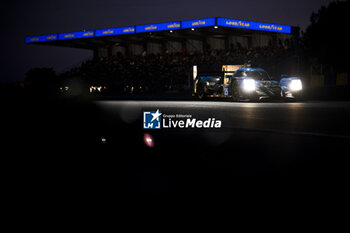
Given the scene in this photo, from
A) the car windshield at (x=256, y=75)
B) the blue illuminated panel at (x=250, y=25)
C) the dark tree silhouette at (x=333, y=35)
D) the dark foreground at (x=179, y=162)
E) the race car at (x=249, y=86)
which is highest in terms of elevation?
the blue illuminated panel at (x=250, y=25)

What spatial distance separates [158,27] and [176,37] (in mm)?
8771

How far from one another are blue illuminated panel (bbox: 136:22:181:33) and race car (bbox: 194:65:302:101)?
2769cm

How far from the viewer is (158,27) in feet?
161

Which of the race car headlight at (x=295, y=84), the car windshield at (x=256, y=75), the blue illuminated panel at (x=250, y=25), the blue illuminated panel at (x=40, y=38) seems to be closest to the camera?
the car windshield at (x=256, y=75)

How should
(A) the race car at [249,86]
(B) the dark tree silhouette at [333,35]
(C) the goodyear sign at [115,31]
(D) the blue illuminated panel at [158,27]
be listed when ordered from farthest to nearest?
(C) the goodyear sign at [115,31]
(D) the blue illuminated panel at [158,27]
(B) the dark tree silhouette at [333,35]
(A) the race car at [249,86]

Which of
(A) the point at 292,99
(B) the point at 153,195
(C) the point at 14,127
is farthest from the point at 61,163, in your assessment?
(A) the point at 292,99

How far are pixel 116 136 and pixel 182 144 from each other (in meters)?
1.62

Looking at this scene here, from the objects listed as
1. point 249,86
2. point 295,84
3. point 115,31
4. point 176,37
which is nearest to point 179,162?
point 249,86

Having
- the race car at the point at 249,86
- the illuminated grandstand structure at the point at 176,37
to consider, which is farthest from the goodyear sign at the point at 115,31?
the race car at the point at 249,86

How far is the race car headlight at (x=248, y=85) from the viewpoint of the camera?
17453 mm

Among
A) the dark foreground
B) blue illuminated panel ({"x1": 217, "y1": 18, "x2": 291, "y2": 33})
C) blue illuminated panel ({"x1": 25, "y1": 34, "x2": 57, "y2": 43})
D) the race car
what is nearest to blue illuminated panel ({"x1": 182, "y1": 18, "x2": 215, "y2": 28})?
blue illuminated panel ({"x1": 217, "y1": 18, "x2": 291, "y2": 33})

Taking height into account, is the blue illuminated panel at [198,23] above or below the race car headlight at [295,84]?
above

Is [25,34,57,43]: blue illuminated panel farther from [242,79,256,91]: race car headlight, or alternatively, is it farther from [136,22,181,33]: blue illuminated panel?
[242,79,256,91]: race car headlight

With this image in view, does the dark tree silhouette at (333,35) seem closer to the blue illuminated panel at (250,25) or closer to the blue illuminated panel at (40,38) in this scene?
the blue illuminated panel at (250,25)
